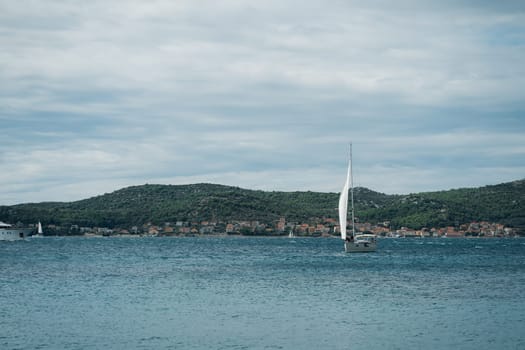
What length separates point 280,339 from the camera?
33125 mm

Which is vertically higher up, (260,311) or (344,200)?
(344,200)

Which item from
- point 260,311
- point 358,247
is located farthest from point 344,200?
point 260,311

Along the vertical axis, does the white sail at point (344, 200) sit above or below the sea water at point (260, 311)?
above

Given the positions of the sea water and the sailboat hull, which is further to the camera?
the sailboat hull

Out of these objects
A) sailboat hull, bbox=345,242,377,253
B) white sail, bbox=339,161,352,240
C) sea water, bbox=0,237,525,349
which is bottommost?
sea water, bbox=0,237,525,349

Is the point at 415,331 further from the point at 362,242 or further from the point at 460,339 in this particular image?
the point at 362,242

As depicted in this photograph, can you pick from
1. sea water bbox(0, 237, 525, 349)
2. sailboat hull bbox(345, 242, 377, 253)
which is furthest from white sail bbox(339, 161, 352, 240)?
sea water bbox(0, 237, 525, 349)

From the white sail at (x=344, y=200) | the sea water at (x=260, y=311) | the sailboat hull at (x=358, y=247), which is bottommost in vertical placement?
the sea water at (x=260, y=311)

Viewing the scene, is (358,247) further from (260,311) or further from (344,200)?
(260,311)

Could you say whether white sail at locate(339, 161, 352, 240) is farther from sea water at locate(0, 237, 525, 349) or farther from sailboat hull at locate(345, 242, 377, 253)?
sea water at locate(0, 237, 525, 349)

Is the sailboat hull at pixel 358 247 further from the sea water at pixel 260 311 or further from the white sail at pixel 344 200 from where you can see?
the sea water at pixel 260 311

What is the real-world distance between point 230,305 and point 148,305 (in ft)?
16.3

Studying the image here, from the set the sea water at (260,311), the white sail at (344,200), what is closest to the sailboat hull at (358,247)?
the white sail at (344,200)

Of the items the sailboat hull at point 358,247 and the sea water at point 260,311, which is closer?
the sea water at point 260,311
